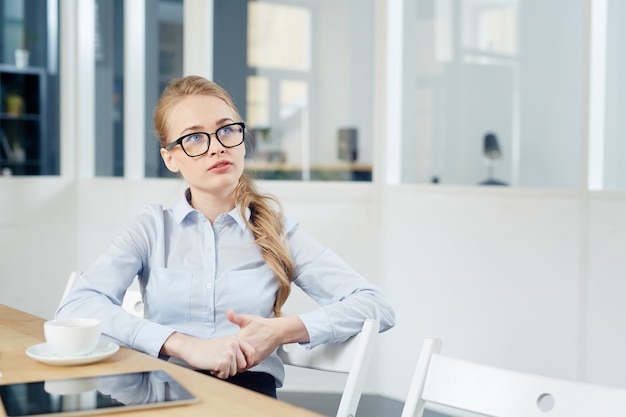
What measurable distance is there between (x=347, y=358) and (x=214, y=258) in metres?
0.43

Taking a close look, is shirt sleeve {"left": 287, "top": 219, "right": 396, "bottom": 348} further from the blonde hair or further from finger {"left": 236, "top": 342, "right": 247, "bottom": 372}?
finger {"left": 236, "top": 342, "right": 247, "bottom": 372}

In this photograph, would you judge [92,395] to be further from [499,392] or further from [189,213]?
[189,213]

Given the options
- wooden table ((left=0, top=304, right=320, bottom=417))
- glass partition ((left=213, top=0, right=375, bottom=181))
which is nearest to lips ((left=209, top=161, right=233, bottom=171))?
wooden table ((left=0, top=304, right=320, bottom=417))

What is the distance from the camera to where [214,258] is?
184cm

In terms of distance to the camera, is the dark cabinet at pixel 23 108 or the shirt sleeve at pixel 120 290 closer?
the shirt sleeve at pixel 120 290

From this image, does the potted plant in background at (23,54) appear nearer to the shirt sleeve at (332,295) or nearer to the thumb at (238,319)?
the shirt sleeve at (332,295)

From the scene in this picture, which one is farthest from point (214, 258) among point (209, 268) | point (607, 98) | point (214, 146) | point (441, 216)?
point (441, 216)

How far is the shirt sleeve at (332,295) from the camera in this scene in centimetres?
167

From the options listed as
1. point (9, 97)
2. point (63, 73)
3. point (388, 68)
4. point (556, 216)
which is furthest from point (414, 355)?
point (9, 97)

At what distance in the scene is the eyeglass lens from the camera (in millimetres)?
1837

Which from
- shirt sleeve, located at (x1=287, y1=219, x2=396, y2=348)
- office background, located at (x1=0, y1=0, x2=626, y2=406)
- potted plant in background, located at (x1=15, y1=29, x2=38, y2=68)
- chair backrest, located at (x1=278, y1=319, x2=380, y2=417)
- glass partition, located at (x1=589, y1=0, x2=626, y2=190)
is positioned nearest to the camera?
chair backrest, located at (x1=278, y1=319, x2=380, y2=417)

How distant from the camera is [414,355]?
12.3 feet

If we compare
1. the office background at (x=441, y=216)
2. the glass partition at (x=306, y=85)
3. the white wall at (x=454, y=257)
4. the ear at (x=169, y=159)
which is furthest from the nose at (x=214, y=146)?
the glass partition at (x=306, y=85)

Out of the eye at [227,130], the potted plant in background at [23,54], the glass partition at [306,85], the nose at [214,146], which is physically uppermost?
the potted plant in background at [23,54]
